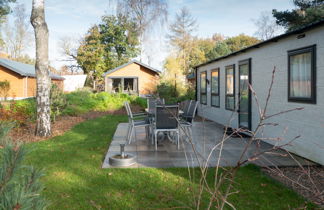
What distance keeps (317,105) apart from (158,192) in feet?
11.2

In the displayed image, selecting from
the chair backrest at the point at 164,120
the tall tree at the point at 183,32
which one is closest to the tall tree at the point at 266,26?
the tall tree at the point at 183,32

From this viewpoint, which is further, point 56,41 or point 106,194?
point 56,41

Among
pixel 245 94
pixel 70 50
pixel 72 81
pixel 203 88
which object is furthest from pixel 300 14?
pixel 70 50

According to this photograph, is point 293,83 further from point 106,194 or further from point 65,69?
point 65,69

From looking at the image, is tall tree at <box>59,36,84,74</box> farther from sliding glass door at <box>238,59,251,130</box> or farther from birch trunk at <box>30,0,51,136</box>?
sliding glass door at <box>238,59,251,130</box>

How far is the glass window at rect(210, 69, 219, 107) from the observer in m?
11.5

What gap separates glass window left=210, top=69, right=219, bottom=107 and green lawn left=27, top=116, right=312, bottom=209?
21.8 feet

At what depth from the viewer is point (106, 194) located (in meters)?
3.90

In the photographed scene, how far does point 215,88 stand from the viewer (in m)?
11.9

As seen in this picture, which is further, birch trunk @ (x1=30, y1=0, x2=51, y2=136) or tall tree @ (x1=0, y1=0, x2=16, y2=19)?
Result: tall tree @ (x1=0, y1=0, x2=16, y2=19)

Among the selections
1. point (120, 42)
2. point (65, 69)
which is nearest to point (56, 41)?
point (65, 69)

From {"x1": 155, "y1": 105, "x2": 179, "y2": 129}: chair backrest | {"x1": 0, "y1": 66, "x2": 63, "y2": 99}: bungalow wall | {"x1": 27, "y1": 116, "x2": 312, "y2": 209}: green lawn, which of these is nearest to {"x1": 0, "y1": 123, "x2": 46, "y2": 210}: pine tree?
{"x1": 27, "y1": 116, "x2": 312, "y2": 209}: green lawn

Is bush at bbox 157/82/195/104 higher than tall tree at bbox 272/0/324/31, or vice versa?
tall tree at bbox 272/0/324/31

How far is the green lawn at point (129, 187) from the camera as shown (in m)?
3.62
